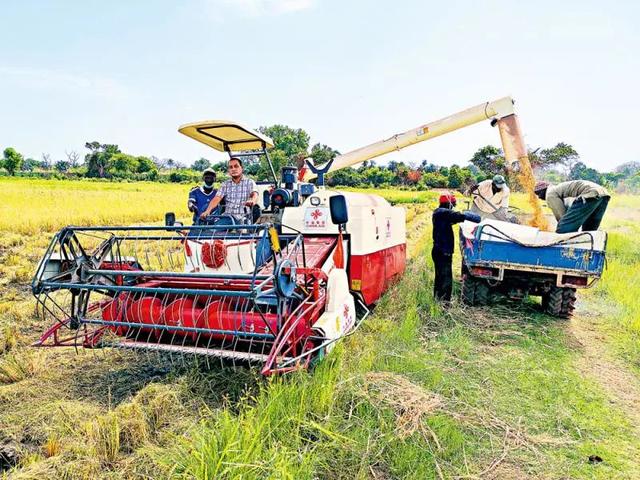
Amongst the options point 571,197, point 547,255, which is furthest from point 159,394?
point 571,197

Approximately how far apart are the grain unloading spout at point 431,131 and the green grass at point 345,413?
13.3 feet

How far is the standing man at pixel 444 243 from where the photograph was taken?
21.0 feet

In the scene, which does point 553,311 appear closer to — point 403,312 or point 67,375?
point 403,312

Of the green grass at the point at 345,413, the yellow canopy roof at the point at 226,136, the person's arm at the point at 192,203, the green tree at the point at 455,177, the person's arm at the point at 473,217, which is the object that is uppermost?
the green tree at the point at 455,177

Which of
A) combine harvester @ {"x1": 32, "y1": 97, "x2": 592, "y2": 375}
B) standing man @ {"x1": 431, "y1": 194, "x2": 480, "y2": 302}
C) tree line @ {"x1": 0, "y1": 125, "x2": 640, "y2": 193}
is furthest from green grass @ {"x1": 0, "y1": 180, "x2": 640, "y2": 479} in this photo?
tree line @ {"x1": 0, "y1": 125, "x2": 640, "y2": 193}

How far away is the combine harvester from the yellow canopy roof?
0.01m

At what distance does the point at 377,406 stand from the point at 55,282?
2805mm

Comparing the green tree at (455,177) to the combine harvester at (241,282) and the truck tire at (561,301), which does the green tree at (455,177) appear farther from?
the combine harvester at (241,282)

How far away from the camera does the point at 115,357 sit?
4676 mm

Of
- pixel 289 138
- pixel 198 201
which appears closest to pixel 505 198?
pixel 198 201

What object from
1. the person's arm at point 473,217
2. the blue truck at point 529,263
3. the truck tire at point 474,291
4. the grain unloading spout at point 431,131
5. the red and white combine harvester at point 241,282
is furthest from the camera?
the grain unloading spout at point 431,131

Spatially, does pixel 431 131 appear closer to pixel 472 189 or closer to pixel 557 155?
pixel 472 189

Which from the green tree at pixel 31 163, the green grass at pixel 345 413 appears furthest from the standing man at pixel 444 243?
the green tree at pixel 31 163

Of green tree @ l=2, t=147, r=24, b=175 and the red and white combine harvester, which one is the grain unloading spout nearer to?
the red and white combine harvester
